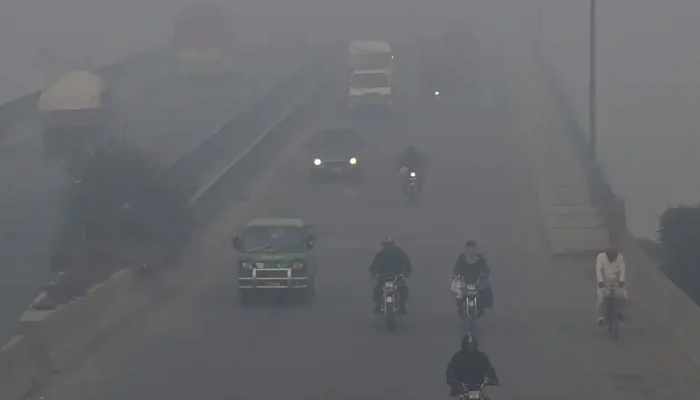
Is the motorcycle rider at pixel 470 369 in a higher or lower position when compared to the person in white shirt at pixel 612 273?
lower

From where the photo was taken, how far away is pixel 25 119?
60156mm

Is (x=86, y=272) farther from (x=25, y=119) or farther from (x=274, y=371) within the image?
(x=25, y=119)

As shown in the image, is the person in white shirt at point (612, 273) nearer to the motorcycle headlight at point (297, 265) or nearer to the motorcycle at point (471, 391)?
the motorcycle headlight at point (297, 265)

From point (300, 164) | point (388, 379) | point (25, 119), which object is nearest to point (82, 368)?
point (388, 379)

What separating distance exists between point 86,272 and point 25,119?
33.7m

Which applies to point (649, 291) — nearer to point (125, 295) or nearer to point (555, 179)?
point (125, 295)

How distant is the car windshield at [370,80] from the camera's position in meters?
65.7

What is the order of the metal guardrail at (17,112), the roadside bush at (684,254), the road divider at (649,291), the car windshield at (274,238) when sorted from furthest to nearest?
the metal guardrail at (17,112) → the roadside bush at (684,254) → the car windshield at (274,238) → the road divider at (649,291)

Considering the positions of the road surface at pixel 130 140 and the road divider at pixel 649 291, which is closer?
the road divider at pixel 649 291

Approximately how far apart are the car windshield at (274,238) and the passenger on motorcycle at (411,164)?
13001mm

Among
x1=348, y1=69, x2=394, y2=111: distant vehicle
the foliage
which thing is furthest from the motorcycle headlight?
x1=348, y1=69, x2=394, y2=111: distant vehicle

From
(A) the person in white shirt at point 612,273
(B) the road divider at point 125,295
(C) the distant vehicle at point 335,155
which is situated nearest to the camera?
(B) the road divider at point 125,295

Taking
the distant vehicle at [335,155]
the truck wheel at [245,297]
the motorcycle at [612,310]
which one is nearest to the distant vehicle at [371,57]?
the distant vehicle at [335,155]

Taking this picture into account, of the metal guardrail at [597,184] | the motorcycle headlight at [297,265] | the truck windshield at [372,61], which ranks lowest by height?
the motorcycle headlight at [297,265]
